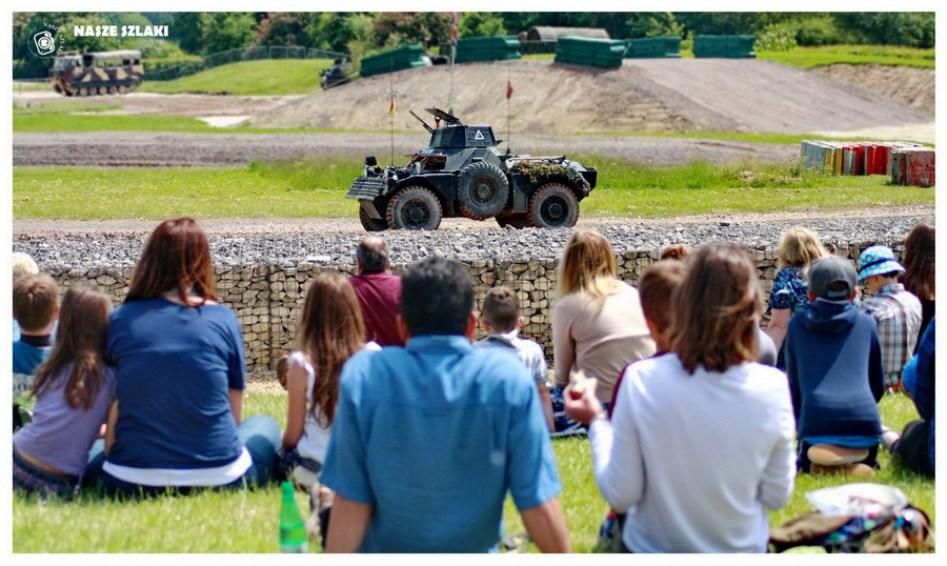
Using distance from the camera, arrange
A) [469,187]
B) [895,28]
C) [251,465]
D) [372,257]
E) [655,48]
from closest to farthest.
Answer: [251,465] → [372,257] → [469,187] → [655,48] → [895,28]

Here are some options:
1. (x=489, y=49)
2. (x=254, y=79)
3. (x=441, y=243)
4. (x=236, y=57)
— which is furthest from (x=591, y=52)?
(x=441, y=243)

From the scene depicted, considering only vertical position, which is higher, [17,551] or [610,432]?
[610,432]

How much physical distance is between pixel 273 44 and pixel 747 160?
51354 millimetres

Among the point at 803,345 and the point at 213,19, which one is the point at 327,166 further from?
the point at 213,19

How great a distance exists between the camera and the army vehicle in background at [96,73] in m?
61.9

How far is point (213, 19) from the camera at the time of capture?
77.5 metres

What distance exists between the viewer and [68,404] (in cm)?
553

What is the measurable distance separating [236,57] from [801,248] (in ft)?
229

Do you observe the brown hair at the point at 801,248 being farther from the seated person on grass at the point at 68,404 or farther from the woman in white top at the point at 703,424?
the seated person on grass at the point at 68,404

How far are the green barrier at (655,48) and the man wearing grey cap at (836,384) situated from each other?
52.1 metres

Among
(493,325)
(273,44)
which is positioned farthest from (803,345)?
(273,44)

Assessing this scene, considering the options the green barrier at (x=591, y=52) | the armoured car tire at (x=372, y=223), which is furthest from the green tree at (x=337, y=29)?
the armoured car tire at (x=372, y=223)

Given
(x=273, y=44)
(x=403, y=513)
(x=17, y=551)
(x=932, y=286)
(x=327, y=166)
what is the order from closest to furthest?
(x=403, y=513) < (x=17, y=551) < (x=932, y=286) < (x=327, y=166) < (x=273, y=44)

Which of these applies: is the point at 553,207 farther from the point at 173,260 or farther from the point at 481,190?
the point at 173,260
